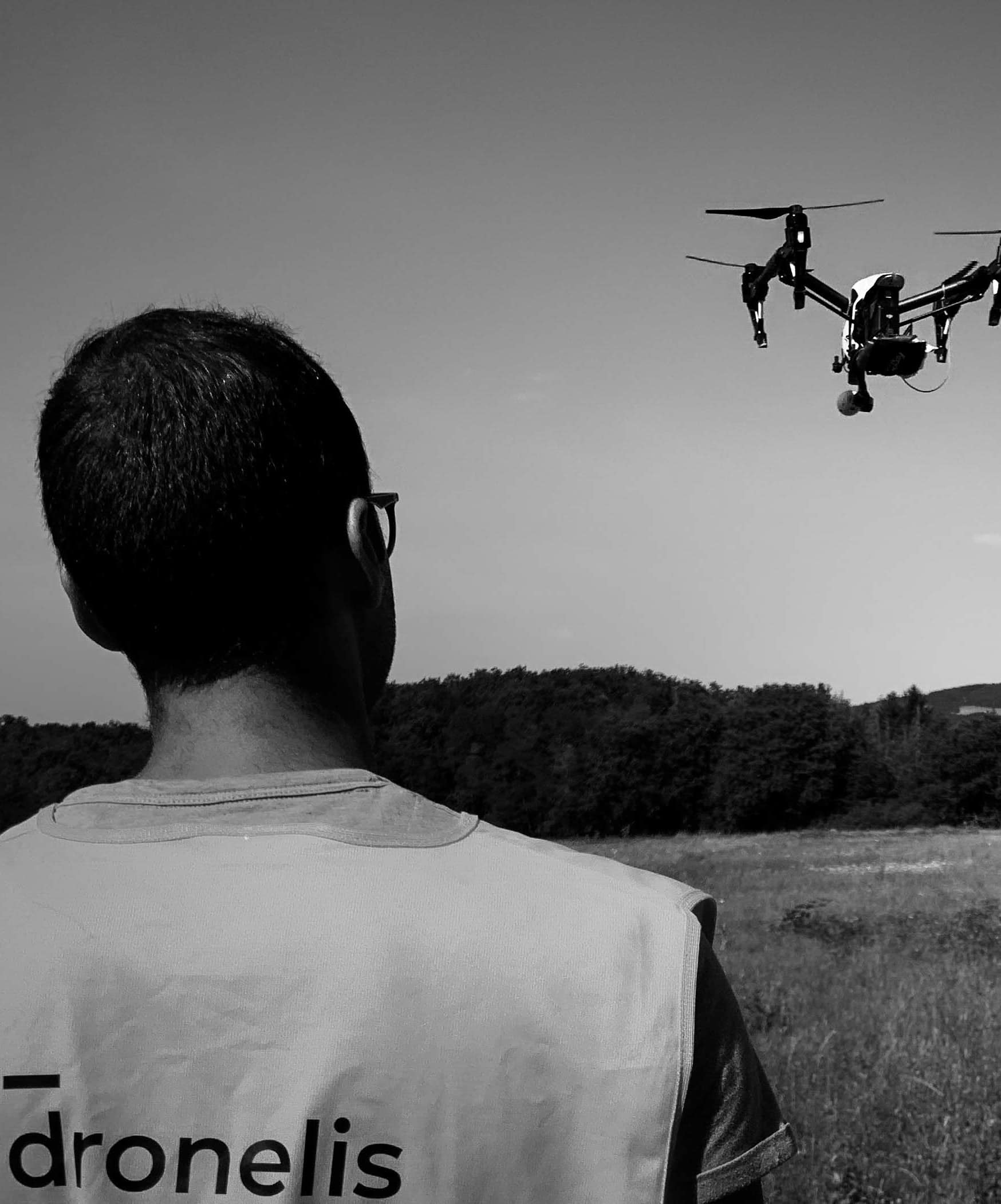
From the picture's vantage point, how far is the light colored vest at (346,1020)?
836 mm

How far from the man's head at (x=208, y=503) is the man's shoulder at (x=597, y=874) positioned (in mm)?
234

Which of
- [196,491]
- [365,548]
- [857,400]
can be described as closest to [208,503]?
[196,491]

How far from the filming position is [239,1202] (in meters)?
0.86

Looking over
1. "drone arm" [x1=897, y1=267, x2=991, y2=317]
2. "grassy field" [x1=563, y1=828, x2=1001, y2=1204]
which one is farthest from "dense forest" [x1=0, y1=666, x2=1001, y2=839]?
"drone arm" [x1=897, y1=267, x2=991, y2=317]

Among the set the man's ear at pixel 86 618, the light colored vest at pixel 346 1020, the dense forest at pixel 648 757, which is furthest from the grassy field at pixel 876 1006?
the man's ear at pixel 86 618

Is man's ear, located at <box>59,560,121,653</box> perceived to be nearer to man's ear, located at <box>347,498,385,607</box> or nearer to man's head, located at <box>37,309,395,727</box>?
man's head, located at <box>37,309,395,727</box>

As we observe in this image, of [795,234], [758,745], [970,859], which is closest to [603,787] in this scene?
[758,745]

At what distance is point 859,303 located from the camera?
6.64 meters

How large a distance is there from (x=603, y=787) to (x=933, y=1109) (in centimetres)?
1024

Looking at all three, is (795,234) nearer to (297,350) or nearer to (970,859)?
(297,350)

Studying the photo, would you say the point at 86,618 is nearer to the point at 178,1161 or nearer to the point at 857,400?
the point at 178,1161

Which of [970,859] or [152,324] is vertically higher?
[152,324]

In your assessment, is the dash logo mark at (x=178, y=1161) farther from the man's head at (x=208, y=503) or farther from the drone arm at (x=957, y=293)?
the drone arm at (x=957, y=293)

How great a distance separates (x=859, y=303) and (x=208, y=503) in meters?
6.42
